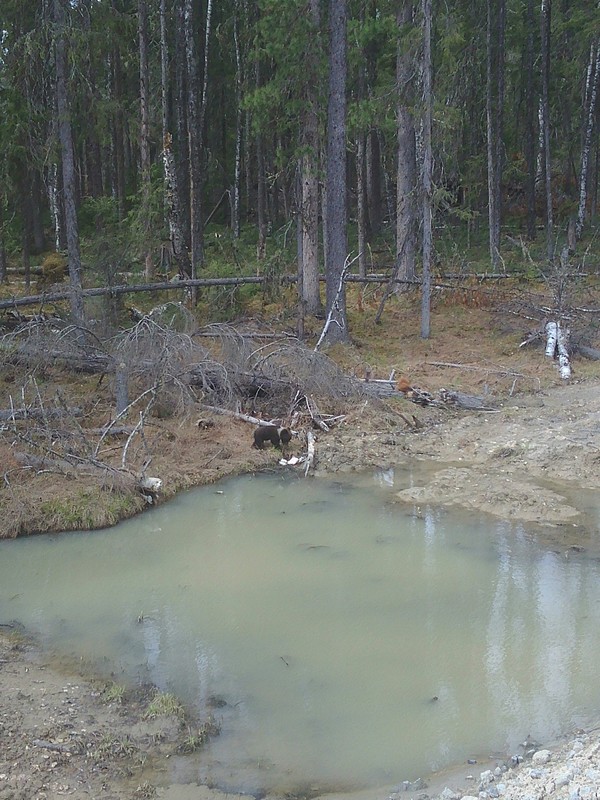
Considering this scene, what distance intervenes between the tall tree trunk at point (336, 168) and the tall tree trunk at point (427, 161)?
5.55ft

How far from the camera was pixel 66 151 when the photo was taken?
14.2 m

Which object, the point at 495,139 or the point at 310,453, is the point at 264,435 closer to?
the point at 310,453

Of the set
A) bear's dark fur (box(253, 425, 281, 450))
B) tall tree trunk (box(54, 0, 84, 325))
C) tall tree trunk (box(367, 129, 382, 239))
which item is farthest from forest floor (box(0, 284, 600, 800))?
tall tree trunk (box(367, 129, 382, 239))

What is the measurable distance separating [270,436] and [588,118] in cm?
2281

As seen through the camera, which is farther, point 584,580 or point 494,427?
point 494,427

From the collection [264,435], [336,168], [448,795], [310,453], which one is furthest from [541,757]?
[336,168]

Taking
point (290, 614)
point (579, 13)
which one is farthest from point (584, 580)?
point (579, 13)

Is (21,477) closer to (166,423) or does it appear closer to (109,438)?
(109,438)

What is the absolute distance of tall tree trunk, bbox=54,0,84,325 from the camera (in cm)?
1341

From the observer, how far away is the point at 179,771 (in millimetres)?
4641

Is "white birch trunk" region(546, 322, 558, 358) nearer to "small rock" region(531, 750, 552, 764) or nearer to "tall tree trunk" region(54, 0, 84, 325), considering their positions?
"tall tree trunk" region(54, 0, 84, 325)

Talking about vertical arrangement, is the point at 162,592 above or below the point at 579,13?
below

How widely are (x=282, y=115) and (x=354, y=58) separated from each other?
85.3 inches

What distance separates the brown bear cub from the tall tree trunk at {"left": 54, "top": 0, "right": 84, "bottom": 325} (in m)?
4.92
